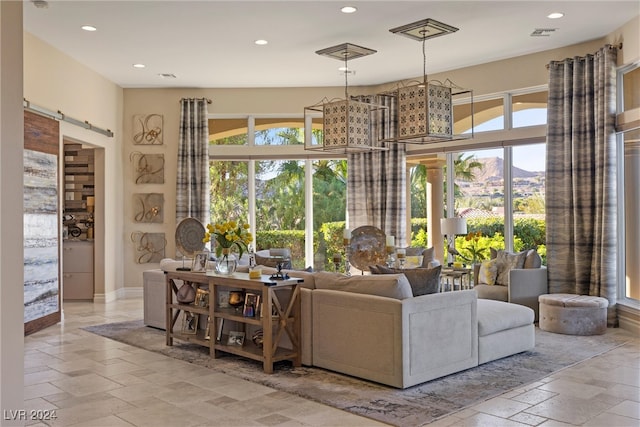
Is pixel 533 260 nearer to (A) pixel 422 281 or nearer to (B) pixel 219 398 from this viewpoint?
(A) pixel 422 281

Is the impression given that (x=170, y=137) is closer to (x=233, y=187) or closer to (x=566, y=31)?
(x=233, y=187)

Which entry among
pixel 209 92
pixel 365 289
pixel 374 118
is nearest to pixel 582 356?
pixel 365 289

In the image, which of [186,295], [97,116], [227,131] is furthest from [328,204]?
[186,295]

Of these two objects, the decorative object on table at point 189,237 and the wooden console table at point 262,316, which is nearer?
the wooden console table at point 262,316

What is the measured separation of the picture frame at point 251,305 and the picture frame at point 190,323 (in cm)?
86

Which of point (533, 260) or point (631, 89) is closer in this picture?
point (631, 89)

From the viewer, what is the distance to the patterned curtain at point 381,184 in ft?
28.8

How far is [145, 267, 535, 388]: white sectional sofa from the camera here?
13.5 ft

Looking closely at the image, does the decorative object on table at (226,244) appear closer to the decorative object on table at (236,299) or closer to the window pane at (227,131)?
the decorative object on table at (236,299)

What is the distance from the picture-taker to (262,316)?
14.9ft

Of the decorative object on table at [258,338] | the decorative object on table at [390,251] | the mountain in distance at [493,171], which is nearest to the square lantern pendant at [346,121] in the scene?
the decorative object on table at [390,251]

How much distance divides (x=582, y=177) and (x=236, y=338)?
14.3 feet

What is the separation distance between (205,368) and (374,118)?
17.6 feet

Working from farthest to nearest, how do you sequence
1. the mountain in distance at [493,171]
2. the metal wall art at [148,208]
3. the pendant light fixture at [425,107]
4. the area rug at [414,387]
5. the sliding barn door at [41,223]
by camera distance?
the metal wall art at [148,208] < the mountain in distance at [493,171] < the sliding barn door at [41,223] < the pendant light fixture at [425,107] < the area rug at [414,387]
